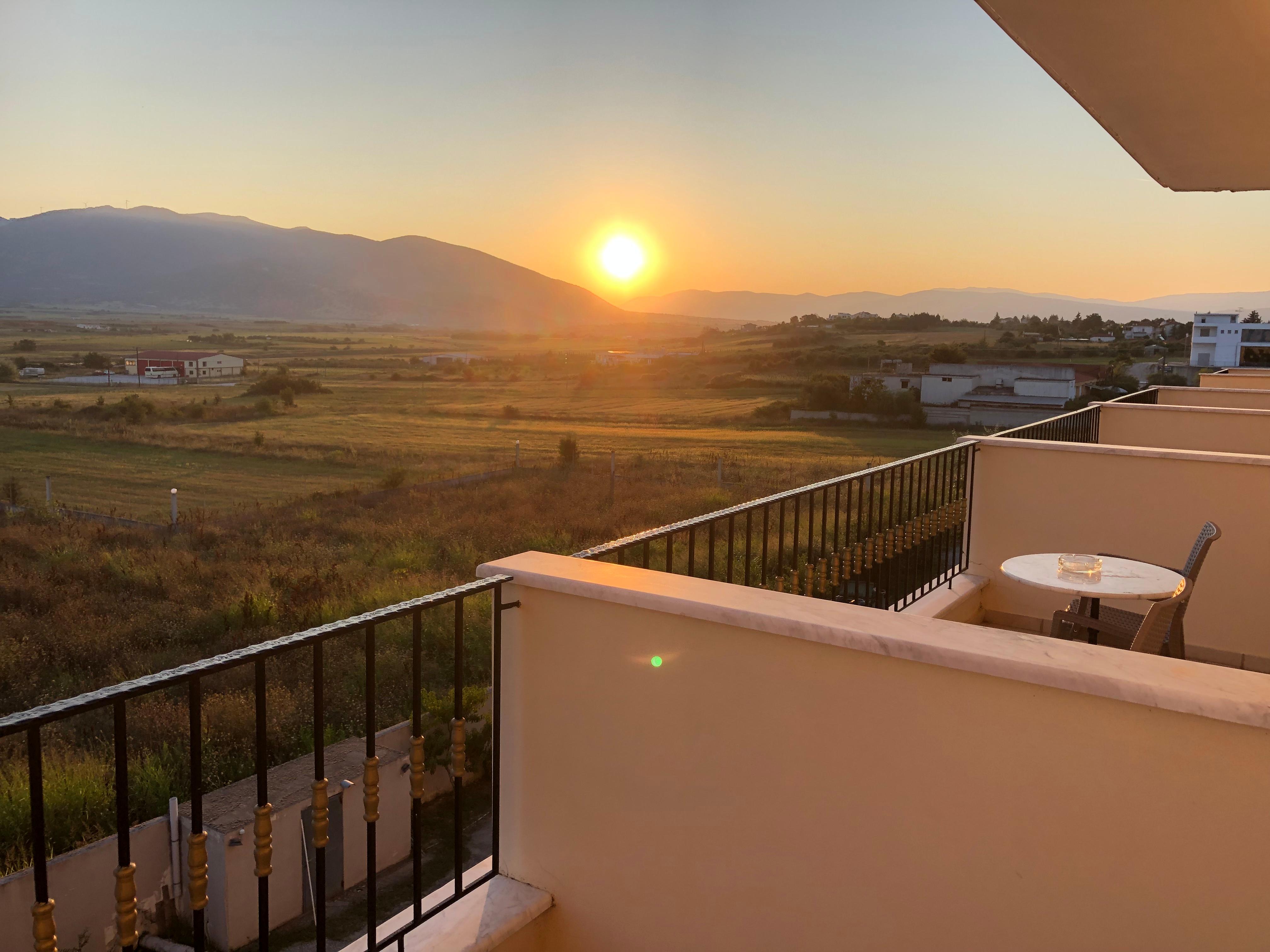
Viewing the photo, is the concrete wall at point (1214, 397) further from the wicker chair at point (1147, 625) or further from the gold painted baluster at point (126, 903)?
the gold painted baluster at point (126, 903)

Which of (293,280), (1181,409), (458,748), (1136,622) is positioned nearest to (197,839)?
(458,748)

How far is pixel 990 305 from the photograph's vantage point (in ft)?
220

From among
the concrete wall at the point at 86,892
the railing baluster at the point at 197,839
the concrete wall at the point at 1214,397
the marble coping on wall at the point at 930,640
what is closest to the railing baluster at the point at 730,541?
the marble coping on wall at the point at 930,640

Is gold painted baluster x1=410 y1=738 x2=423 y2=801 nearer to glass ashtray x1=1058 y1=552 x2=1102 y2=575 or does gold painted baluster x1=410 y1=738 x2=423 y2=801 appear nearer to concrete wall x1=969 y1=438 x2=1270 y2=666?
glass ashtray x1=1058 y1=552 x2=1102 y2=575

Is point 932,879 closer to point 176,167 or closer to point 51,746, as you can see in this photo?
point 51,746

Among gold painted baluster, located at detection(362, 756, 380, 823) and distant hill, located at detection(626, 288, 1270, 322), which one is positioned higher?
distant hill, located at detection(626, 288, 1270, 322)

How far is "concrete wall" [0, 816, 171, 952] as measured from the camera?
26.8 feet

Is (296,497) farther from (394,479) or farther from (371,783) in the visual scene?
(371,783)

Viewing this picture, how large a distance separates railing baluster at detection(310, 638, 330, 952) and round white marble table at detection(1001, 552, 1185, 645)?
8.36 ft

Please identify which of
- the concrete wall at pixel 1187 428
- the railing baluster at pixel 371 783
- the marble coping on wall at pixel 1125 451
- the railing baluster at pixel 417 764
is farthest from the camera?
the concrete wall at pixel 1187 428

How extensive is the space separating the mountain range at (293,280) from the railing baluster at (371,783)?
8582 cm

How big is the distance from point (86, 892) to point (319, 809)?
8.95 meters

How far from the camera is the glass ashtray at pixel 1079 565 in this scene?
332 cm

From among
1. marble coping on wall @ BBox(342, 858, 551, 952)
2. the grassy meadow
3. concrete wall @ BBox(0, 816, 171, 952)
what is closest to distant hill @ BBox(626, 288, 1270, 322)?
the grassy meadow
